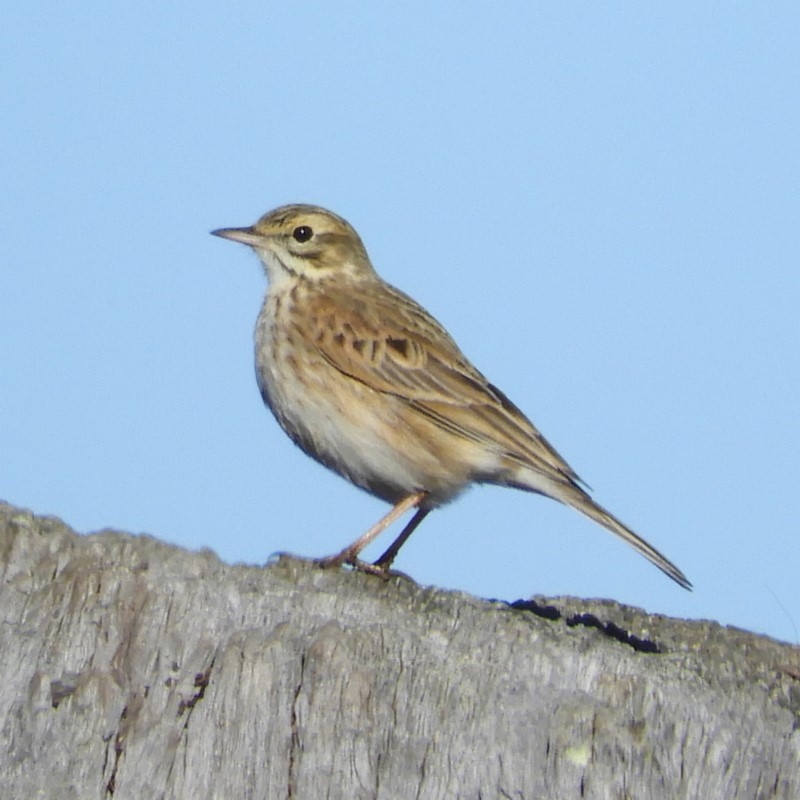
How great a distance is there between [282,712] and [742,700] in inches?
61.3

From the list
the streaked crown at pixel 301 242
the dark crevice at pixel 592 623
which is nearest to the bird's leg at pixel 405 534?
the streaked crown at pixel 301 242

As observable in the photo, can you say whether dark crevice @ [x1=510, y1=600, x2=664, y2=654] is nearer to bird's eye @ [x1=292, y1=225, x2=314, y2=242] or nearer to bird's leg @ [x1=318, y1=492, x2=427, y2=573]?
bird's leg @ [x1=318, y1=492, x2=427, y2=573]

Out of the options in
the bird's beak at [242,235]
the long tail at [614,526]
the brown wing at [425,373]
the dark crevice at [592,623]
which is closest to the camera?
the dark crevice at [592,623]

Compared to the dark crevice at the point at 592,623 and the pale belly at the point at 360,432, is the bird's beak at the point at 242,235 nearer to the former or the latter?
the pale belly at the point at 360,432

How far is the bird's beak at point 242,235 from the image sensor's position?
11.9m

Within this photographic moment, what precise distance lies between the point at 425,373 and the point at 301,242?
6.50 ft

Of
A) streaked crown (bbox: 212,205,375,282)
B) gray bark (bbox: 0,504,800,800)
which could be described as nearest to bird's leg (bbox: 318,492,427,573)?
streaked crown (bbox: 212,205,375,282)

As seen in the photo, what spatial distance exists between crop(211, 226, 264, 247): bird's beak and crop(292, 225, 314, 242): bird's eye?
276mm

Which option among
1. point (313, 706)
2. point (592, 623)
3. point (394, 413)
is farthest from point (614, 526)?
point (313, 706)

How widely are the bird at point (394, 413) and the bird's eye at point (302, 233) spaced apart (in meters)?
0.93

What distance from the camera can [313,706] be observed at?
15.6ft

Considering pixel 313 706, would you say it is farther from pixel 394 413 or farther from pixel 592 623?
pixel 394 413

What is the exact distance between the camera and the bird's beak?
1195cm

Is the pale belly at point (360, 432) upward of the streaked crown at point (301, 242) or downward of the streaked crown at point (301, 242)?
downward
